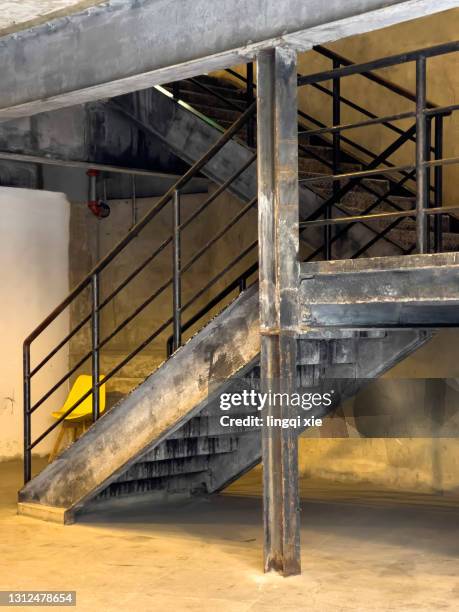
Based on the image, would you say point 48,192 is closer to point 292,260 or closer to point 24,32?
point 24,32

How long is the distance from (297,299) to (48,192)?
17.7 feet

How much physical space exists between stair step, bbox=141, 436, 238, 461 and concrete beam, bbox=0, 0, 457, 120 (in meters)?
2.36

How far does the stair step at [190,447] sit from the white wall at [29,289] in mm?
3118

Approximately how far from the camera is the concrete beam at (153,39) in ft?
16.3

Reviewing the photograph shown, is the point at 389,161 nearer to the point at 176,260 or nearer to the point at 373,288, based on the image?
the point at 176,260

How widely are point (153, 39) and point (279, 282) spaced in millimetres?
1588

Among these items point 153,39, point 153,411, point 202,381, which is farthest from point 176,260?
point 153,39

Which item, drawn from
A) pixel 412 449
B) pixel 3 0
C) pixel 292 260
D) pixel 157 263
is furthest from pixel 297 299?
pixel 157 263

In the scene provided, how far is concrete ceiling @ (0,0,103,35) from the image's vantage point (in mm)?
5707

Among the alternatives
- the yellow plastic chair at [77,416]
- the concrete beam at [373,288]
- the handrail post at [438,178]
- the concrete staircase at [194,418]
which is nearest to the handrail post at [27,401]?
the concrete staircase at [194,418]

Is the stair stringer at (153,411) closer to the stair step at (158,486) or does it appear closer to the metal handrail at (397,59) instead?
the stair step at (158,486)

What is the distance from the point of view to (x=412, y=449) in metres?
8.08

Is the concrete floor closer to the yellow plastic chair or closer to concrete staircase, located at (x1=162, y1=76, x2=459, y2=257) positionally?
the yellow plastic chair
